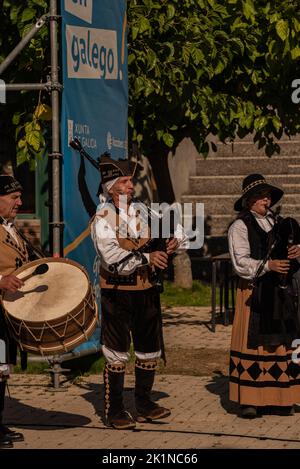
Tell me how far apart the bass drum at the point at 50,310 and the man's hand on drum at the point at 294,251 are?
5.58ft

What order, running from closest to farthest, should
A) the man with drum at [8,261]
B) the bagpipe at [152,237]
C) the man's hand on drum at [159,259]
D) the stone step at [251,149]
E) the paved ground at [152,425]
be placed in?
the man with drum at [8,261] < the paved ground at [152,425] < the man's hand on drum at [159,259] < the bagpipe at [152,237] < the stone step at [251,149]

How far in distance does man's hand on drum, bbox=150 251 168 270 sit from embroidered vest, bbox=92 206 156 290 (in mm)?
217

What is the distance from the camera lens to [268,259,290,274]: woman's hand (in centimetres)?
948

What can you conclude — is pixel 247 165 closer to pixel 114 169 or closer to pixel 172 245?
pixel 114 169

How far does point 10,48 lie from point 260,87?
2.97 metres

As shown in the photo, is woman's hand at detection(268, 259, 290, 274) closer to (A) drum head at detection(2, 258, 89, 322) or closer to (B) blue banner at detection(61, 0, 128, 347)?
(A) drum head at detection(2, 258, 89, 322)

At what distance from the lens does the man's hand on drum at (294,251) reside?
948 cm

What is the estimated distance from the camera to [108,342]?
934cm

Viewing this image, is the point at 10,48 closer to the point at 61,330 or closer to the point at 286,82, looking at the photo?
the point at 286,82

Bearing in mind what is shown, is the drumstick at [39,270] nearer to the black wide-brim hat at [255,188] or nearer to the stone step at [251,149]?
the black wide-brim hat at [255,188]

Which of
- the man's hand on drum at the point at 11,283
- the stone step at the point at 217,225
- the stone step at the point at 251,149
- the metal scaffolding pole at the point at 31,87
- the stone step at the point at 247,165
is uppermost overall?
the metal scaffolding pole at the point at 31,87

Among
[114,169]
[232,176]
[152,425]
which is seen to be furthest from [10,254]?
[232,176]

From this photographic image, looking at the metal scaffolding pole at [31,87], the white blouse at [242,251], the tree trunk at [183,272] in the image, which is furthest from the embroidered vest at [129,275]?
the tree trunk at [183,272]
